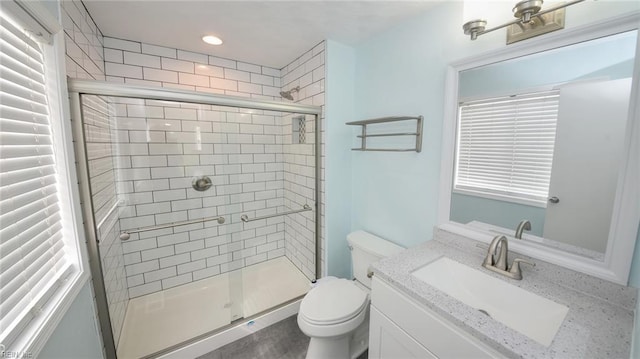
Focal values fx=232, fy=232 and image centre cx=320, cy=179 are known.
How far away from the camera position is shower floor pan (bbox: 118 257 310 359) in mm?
1629

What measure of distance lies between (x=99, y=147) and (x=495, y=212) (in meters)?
2.34

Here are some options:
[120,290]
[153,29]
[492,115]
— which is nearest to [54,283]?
[120,290]

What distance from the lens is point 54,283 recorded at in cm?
90

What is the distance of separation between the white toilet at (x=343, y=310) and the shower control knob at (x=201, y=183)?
50.3 inches

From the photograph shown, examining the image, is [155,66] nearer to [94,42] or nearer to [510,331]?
[94,42]

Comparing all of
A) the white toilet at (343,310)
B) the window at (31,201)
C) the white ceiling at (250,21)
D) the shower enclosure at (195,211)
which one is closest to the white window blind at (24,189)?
the window at (31,201)

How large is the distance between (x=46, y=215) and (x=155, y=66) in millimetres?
1516

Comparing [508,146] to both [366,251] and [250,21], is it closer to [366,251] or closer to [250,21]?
[366,251]

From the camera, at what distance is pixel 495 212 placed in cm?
122

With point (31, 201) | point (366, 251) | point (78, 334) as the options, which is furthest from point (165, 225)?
point (366, 251)

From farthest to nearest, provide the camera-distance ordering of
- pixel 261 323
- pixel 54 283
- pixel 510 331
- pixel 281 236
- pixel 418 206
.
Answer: pixel 281 236 < pixel 261 323 < pixel 418 206 < pixel 54 283 < pixel 510 331

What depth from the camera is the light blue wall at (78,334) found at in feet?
2.78

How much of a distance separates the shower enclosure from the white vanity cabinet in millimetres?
1045

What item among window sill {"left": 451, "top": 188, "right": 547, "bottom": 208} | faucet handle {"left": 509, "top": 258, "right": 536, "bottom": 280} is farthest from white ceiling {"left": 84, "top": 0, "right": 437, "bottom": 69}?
faucet handle {"left": 509, "top": 258, "right": 536, "bottom": 280}
